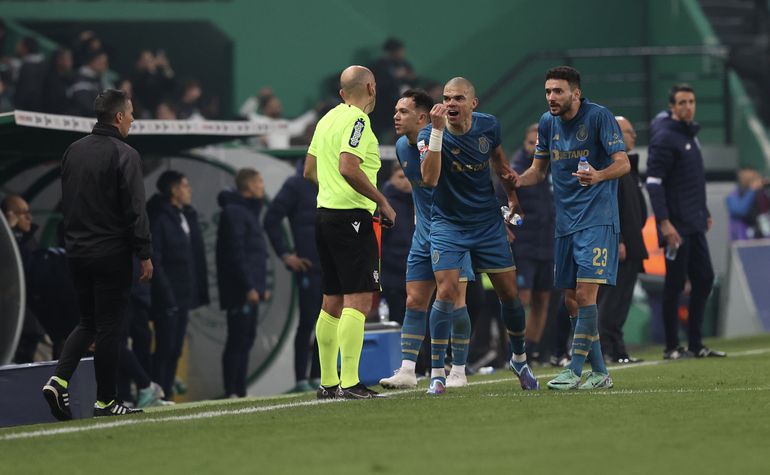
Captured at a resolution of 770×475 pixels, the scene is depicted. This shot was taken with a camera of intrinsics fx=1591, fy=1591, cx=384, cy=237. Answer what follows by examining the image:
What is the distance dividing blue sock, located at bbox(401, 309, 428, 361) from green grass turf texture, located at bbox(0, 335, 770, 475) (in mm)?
283

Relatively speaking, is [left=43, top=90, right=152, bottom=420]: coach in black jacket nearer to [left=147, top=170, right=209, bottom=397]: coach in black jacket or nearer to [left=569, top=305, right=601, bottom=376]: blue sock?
[left=569, top=305, right=601, bottom=376]: blue sock

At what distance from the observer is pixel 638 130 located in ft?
76.6

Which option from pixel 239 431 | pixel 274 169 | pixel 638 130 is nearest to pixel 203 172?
pixel 274 169

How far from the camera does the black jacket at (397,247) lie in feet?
46.7

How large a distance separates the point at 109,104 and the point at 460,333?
9.07ft

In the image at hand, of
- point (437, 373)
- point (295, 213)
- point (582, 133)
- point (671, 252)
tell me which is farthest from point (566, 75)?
point (295, 213)

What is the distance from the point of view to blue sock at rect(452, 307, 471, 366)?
414 inches

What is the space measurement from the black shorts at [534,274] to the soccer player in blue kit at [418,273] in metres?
3.81

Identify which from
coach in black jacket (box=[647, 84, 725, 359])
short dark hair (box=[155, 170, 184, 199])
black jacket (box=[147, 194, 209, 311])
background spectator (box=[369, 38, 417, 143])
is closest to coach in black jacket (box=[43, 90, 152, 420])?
black jacket (box=[147, 194, 209, 311])

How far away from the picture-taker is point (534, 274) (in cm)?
1466

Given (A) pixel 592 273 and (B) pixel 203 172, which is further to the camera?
(B) pixel 203 172

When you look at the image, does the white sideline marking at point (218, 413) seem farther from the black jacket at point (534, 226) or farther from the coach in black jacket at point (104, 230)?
the black jacket at point (534, 226)

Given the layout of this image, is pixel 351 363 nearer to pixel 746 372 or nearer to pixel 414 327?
pixel 414 327

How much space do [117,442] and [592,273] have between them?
3.48 m
